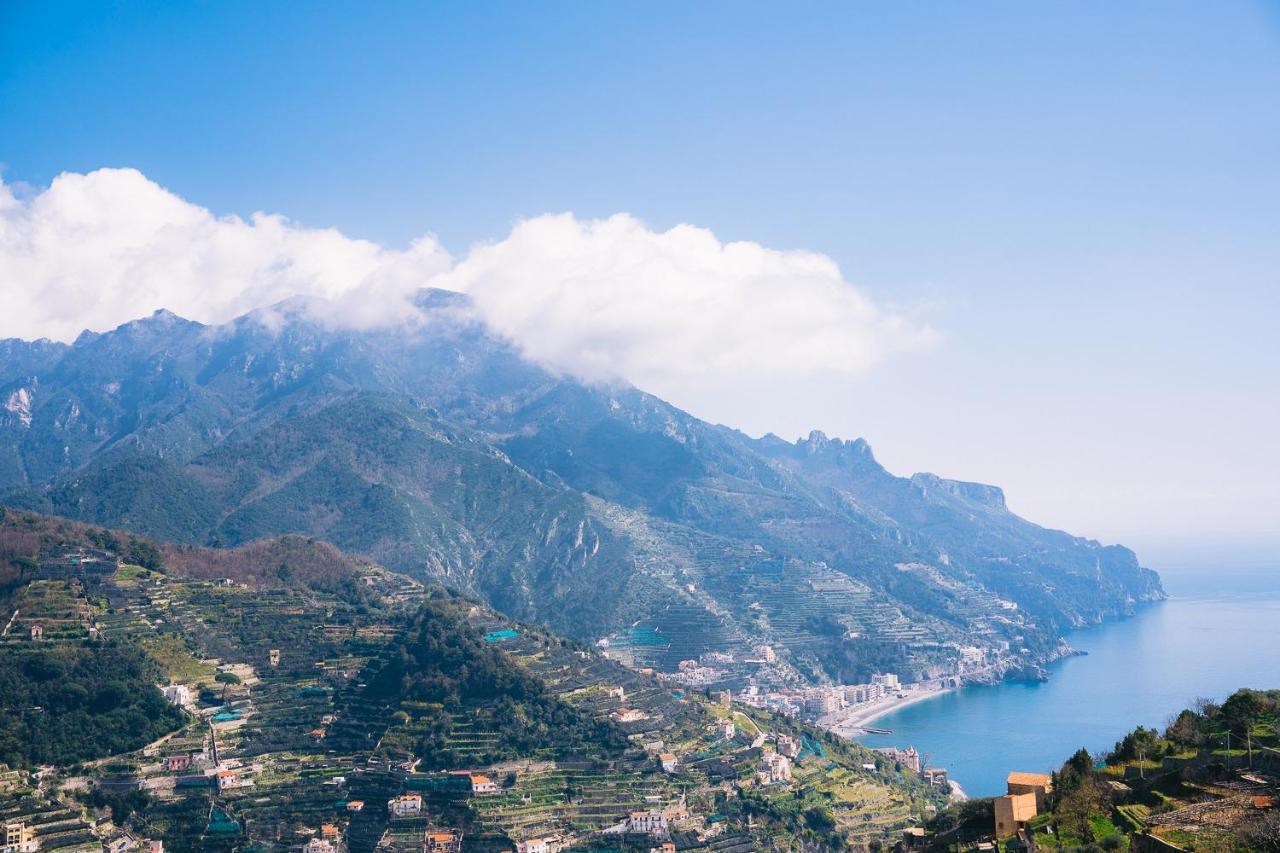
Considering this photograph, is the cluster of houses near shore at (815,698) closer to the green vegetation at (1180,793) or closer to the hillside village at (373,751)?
the hillside village at (373,751)

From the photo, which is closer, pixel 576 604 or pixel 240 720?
pixel 240 720

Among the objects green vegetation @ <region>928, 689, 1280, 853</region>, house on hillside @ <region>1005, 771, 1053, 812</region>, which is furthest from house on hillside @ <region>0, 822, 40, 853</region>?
house on hillside @ <region>1005, 771, 1053, 812</region>

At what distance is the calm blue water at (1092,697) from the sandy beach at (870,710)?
1.33m

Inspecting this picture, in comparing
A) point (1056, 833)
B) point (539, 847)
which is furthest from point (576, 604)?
point (1056, 833)

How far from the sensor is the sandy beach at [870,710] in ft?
255

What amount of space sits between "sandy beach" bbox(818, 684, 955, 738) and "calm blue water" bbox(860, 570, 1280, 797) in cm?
133

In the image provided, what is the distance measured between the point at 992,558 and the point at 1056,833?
13735 cm

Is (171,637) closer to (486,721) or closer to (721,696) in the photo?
(486,721)

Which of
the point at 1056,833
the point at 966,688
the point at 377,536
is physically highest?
the point at 377,536

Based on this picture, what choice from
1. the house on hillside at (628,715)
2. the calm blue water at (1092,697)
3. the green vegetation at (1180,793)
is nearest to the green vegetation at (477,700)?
the house on hillside at (628,715)

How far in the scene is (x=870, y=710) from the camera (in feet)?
282

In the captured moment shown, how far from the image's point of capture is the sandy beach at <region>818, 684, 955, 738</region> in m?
77.6

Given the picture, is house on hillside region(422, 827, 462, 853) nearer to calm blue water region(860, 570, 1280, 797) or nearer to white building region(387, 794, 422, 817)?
white building region(387, 794, 422, 817)

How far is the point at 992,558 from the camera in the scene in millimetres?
150000
